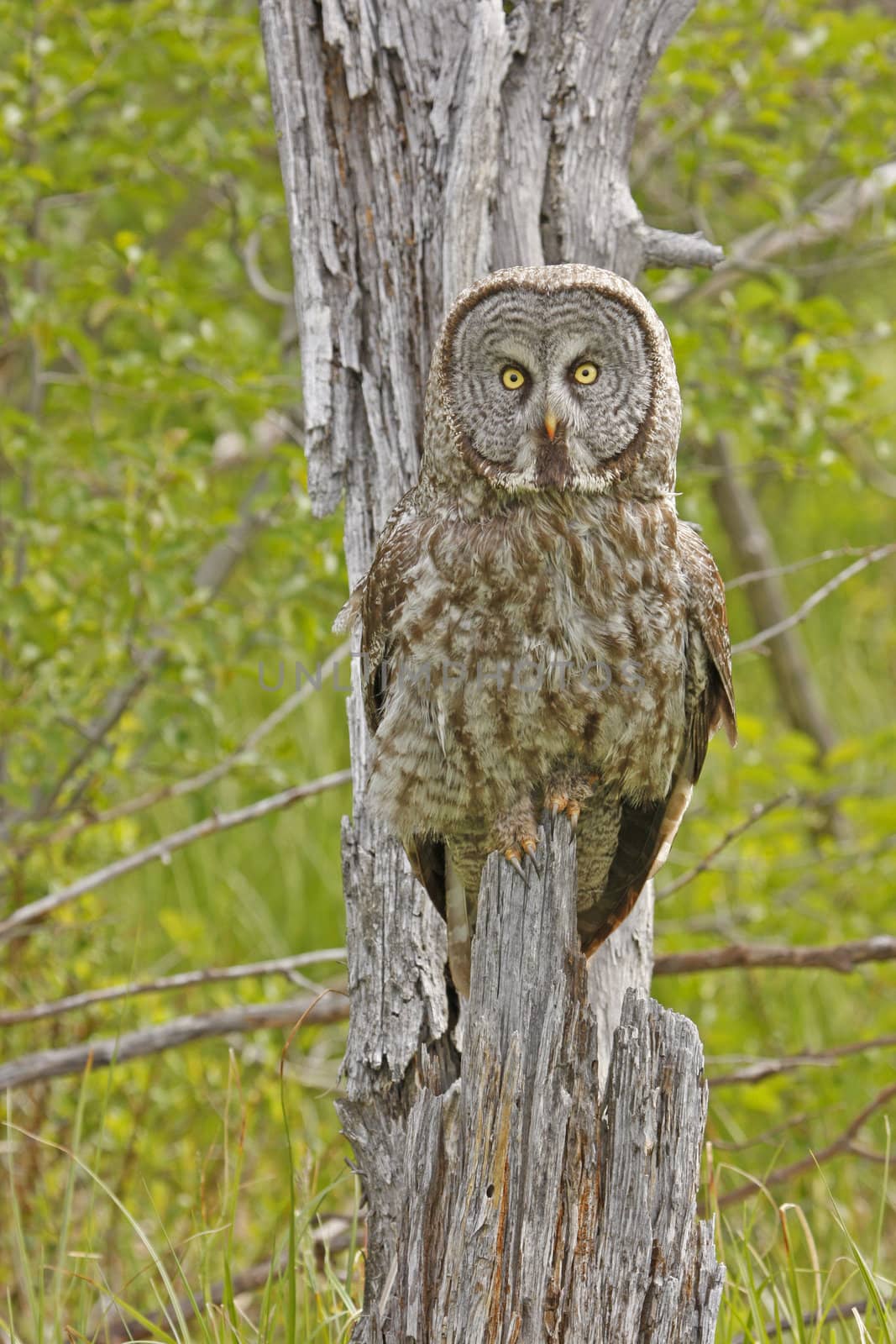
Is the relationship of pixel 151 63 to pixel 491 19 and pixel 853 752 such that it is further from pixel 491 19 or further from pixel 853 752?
pixel 853 752

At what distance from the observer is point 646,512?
2.53 meters

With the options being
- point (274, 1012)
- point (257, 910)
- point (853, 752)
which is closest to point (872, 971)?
point (853, 752)

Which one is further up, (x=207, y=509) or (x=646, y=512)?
(x=207, y=509)

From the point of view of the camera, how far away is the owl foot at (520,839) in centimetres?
235

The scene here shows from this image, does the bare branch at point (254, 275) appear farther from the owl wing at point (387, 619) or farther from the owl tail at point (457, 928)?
the owl tail at point (457, 928)

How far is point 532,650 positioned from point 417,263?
93cm

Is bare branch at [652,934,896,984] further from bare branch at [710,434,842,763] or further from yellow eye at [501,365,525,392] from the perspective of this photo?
bare branch at [710,434,842,763]

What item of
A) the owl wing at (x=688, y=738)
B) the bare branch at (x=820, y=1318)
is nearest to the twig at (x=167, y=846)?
the owl wing at (x=688, y=738)

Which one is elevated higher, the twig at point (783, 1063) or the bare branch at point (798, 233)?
the bare branch at point (798, 233)

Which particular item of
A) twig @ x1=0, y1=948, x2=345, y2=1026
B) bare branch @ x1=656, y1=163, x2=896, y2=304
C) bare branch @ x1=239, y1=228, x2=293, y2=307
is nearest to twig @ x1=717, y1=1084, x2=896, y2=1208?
twig @ x1=0, y1=948, x2=345, y2=1026

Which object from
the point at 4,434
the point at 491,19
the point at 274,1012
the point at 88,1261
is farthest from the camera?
the point at 4,434

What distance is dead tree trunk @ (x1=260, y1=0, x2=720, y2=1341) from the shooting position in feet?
7.43

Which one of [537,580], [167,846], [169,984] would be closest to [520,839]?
[537,580]

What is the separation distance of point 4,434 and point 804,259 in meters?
4.44
